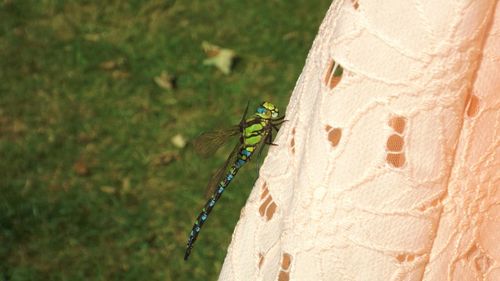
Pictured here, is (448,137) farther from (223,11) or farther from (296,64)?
(223,11)

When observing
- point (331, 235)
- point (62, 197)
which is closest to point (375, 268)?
point (331, 235)

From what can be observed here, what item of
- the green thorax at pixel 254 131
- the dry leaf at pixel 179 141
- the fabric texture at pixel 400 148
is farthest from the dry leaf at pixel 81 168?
the fabric texture at pixel 400 148

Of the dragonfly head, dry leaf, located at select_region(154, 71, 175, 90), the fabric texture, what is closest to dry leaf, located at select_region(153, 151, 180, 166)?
dry leaf, located at select_region(154, 71, 175, 90)

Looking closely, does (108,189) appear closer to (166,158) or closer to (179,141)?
(166,158)

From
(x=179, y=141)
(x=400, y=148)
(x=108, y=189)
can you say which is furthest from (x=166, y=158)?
(x=400, y=148)

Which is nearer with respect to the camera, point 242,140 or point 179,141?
point 242,140
